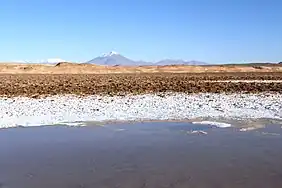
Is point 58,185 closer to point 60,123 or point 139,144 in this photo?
point 139,144

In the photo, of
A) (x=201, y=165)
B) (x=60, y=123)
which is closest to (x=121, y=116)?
(x=60, y=123)

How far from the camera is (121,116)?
14.7m

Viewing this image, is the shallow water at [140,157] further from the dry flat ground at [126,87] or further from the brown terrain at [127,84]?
the dry flat ground at [126,87]

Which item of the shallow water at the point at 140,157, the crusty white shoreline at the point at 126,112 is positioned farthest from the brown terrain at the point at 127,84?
the shallow water at the point at 140,157

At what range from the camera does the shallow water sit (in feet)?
22.3

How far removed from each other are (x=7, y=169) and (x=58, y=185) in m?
1.53

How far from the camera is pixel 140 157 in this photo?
8383 mm

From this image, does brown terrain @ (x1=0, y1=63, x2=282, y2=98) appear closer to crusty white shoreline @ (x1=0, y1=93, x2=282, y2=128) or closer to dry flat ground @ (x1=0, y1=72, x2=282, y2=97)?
dry flat ground @ (x1=0, y1=72, x2=282, y2=97)

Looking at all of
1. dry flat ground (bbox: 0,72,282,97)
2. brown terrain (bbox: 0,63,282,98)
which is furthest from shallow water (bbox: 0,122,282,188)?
dry flat ground (bbox: 0,72,282,97)

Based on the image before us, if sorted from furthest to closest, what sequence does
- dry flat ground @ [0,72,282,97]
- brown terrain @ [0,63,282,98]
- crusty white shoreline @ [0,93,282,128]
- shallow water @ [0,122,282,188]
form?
brown terrain @ [0,63,282,98]
dry flat ground @ [0,72,282,97]
crusty white shoreline @ [0,93,282,128]
shallow water @ [0,122,282,188]

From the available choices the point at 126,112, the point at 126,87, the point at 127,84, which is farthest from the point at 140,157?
the point at 127,84

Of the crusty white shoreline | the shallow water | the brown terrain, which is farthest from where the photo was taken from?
the brown terrain

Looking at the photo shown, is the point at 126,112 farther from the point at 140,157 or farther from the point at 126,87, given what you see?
the point at 126,87

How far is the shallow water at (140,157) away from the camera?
6.79 metres
